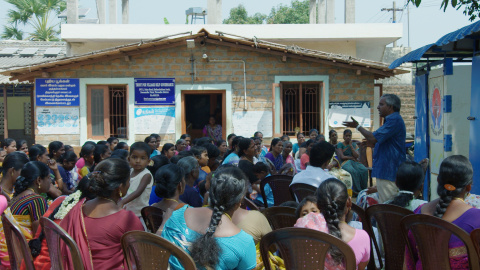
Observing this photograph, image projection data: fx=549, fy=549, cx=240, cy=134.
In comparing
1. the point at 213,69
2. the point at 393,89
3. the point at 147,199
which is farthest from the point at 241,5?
the point at 147,199

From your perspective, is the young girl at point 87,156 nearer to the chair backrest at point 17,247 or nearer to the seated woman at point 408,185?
the chair backrest at point 17,247

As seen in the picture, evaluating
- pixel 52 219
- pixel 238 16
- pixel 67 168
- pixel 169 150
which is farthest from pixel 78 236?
pixel 238 16

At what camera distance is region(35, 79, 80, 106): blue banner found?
527 inches

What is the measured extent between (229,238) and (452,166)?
62.3 inches

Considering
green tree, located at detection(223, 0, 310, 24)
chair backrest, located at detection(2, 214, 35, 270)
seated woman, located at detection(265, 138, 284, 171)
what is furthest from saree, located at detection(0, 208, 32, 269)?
green tree, located at detection(223, 0, 310, 24)

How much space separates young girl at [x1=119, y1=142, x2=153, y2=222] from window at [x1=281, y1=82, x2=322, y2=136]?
26.6 ft

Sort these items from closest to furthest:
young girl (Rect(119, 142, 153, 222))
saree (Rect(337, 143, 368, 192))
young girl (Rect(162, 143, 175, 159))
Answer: young girl (Rect(119, 142, 153, 222))
young girl (Rect(162, 143, 175, 159))
saree (Rect(337, 143, 368, 192))

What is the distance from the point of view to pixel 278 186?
612cm

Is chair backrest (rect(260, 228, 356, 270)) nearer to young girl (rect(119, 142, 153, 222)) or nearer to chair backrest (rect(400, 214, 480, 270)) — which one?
chair backrest (rect(400, 214, 480, 270))

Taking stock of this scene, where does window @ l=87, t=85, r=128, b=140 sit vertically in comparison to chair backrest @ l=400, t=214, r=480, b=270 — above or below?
above

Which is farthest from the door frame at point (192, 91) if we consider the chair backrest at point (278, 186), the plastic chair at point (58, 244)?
the plastic chair at point (58, 244)

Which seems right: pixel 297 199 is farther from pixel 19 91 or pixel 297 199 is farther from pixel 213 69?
pixel 19 91

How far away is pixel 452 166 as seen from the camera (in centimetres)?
356

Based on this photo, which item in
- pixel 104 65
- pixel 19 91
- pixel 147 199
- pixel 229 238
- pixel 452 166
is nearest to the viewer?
pixel 229 238
